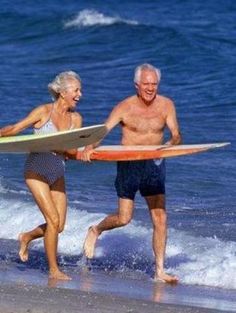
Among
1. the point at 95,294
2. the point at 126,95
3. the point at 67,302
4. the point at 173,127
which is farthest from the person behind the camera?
the point at 126,95

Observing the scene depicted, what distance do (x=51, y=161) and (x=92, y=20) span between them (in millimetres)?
20881

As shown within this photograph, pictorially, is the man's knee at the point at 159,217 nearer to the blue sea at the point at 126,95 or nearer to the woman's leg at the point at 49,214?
the blue sea at the point at 126,95

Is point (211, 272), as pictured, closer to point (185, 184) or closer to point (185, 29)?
point (185, 184)

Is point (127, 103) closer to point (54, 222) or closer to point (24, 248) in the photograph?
point (54, 222)

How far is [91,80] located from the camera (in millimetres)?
22578

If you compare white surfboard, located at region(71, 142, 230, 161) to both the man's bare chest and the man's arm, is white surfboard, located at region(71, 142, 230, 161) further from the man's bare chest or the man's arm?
the man's bare chest

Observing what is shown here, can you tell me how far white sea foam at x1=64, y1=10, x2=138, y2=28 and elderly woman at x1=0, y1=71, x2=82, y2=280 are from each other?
1983cm

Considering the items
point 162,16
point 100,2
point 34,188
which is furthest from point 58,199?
point 100,2

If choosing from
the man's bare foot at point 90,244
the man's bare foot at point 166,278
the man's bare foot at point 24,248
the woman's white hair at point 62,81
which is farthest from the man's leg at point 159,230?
the woman's white hair at point 62,81

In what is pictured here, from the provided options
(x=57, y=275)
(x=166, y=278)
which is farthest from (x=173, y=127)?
(x=57, y=275)

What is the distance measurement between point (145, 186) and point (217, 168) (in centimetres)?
522

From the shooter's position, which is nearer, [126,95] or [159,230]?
[159,230]

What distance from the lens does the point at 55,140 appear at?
29.8 ft

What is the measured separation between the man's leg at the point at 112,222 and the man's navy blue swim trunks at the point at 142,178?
0.07 metres
